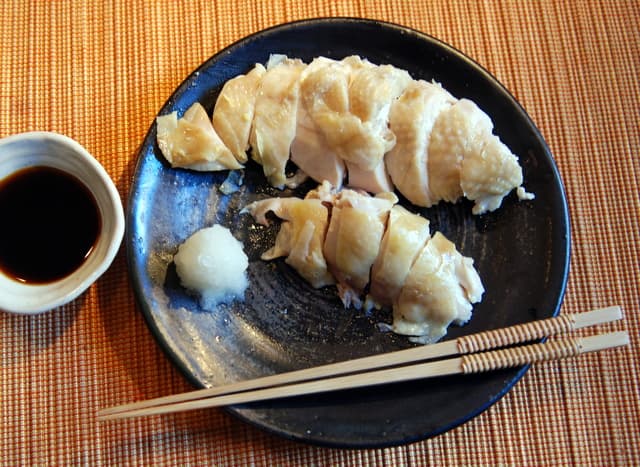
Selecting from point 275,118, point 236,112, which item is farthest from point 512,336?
point 236,112

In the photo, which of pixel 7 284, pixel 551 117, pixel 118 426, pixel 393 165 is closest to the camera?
pixel 7 284

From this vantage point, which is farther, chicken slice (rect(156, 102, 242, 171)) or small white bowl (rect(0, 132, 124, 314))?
chicken slice (rect(156, 102, 242, 171))

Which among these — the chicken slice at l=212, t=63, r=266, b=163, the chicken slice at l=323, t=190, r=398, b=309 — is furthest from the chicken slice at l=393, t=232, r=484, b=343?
the chicken slice at l=212, t=63, r=266, b=163

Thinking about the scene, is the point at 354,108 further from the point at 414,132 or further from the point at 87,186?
the point at 87,186

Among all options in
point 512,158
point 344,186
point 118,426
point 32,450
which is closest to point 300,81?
point 344,186

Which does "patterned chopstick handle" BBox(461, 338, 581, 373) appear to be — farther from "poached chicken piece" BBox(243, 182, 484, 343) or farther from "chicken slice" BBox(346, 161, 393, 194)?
"chicken slice" BBox(346, 161, 393, 194)

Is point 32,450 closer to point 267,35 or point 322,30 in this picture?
point 267,35
